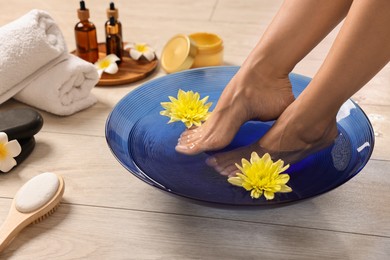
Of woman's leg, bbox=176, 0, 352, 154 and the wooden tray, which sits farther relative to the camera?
the wooden tray

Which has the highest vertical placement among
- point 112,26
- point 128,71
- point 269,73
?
point 269,73

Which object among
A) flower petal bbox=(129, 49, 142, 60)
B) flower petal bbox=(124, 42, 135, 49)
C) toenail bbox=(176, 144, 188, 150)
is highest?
toenail bbox=(176, 144, 188, 150)

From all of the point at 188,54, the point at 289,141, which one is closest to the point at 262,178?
the point at 289,141

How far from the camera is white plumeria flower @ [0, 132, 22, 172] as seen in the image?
38.6 inches

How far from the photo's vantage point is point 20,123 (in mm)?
1023

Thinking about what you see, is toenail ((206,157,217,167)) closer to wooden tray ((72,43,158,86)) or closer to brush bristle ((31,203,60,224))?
brush bristle ((31,203,60,224))

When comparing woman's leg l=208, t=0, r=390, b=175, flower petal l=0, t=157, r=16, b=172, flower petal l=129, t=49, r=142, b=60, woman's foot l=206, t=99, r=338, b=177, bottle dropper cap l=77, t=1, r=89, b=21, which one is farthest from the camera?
flower petal l=129, t=49, r=142, b=60

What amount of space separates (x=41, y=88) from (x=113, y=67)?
228mm

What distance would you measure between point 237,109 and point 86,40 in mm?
595

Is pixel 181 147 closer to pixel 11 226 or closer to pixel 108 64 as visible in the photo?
pixel 11 226

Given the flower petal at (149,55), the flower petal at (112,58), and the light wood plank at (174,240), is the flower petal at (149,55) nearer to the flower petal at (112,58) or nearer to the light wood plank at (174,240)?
the flower petal at (112,58)

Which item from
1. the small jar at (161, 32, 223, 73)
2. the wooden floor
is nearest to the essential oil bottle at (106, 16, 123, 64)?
the small jar at (161, 32, 223, 73)

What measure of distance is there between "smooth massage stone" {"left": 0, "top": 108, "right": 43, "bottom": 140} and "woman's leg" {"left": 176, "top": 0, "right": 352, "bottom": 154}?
0.30 metres

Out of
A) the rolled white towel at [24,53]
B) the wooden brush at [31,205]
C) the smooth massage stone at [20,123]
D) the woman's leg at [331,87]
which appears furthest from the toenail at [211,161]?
the rolled white towel at [24,53]
